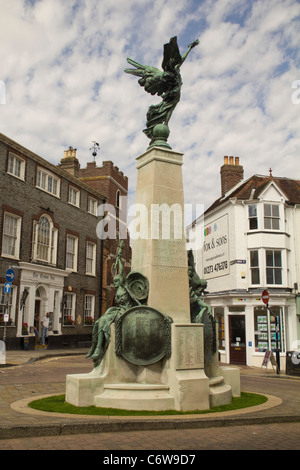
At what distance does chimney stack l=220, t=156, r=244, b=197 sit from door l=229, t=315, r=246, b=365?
8.93 meters

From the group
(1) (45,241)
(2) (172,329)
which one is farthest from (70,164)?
(2) (172,329)

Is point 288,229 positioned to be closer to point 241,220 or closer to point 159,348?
point 241,220

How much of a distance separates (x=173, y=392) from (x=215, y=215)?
64.3ft

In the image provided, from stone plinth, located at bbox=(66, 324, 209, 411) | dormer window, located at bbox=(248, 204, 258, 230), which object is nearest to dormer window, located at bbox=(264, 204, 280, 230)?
dormer window, located at bbox=(248, 204, 258, 230)

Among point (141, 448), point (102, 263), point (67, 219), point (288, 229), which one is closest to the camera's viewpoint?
point (141, 448)

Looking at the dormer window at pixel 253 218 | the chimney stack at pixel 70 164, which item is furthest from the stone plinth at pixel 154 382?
the chimney stack at pixel 70 164

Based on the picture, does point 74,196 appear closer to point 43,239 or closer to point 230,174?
point 43,239

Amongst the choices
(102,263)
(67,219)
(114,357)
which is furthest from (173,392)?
(102,263)

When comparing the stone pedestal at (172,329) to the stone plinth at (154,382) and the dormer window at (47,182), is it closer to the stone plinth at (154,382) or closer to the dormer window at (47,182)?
the stone plinth at (154,382)

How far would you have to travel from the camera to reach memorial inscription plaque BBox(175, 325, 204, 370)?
25.9 feet

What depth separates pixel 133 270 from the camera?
9.13 meters

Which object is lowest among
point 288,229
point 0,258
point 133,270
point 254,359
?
point 254,359

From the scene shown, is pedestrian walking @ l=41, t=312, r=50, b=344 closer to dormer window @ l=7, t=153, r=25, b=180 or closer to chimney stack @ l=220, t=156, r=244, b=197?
dormer window @ l=7, t=153, r=25, b=180

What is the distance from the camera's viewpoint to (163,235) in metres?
8.98
